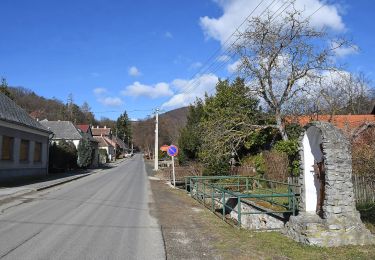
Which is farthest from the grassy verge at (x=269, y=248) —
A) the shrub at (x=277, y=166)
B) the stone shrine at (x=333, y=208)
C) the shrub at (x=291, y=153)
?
the shrub at (x=277, y=166)

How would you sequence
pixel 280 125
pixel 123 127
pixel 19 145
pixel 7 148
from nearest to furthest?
pixel 7 148 < pixel 280 125 < pixel 19 145 < pixel 123 127

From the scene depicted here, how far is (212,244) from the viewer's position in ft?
30.0

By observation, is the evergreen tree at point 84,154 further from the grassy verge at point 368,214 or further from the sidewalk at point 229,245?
the grassy verge at point 368,214

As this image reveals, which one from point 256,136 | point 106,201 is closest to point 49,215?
point 106,201

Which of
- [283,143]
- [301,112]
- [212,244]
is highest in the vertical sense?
[301,112]

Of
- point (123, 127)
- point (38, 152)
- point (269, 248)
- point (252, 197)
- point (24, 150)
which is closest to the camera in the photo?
point (269, 248)

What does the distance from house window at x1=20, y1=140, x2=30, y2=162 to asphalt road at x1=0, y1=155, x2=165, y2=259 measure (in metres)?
13.2

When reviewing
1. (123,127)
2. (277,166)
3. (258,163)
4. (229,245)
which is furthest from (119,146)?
(229,245)

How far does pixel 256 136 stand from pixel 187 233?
1973 centimetres

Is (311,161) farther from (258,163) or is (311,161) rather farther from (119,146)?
(119,146)

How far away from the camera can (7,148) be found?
85.0ft

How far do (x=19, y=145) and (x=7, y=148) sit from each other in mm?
1739

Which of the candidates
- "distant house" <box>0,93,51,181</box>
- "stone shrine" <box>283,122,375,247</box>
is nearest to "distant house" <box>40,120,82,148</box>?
"distant house" <box>0,93,51,181</box>

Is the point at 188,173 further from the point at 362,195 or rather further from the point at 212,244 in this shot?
A: the point at 212,244
